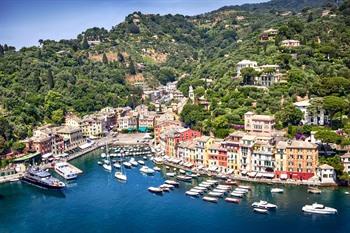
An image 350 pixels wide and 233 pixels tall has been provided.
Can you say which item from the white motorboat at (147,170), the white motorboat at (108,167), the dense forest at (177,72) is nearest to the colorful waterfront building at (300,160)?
the dense forest at (177,72)

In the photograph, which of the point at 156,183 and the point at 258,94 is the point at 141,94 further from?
the point at 156,183

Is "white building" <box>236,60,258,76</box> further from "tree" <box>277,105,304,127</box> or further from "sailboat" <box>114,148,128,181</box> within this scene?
"sailboat" <box>114,148,128,181</box>

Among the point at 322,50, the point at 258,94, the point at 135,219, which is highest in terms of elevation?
the point at 322,50

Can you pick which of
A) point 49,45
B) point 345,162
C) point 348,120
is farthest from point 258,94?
point 49,45

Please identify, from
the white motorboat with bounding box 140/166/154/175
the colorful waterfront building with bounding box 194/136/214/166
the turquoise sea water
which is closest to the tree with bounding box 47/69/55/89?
the white motorboat with bounding box 140/166/154/175

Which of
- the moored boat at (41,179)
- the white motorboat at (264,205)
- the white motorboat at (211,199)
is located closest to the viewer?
the white motorboat at (264,205)

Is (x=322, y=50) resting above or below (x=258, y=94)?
above

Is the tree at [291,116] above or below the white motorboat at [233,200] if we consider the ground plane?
above

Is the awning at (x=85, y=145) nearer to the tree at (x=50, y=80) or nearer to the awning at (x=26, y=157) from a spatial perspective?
the awning at (x=26, y=157)
